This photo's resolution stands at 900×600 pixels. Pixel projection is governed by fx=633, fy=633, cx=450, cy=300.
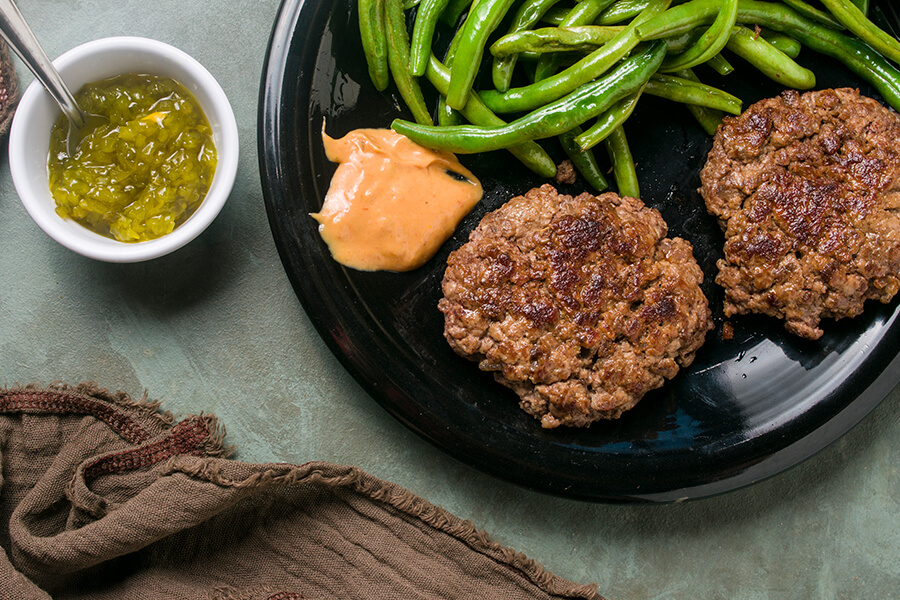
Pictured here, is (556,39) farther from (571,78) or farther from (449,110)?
(449,110)

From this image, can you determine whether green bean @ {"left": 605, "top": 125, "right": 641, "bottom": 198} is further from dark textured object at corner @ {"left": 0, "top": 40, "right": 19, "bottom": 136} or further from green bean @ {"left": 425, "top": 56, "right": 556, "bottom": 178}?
dark textured object at corner @ {"left": 0, "top": 40, "right": 19, "bottom": 136}

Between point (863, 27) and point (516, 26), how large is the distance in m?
1.70

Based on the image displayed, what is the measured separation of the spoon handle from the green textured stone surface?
2.64ft

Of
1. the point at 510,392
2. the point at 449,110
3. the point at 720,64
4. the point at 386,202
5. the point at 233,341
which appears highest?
the point at 720,64

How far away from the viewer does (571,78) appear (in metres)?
3.03

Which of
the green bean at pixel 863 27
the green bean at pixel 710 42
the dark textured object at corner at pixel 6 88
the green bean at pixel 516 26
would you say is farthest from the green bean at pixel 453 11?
the dark textured object at corner at pixel 6 88

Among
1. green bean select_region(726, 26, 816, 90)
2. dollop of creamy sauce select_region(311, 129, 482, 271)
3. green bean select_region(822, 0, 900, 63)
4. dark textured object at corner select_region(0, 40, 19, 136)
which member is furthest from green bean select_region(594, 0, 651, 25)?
dark textured object at corner select_region(0, 40, 19, 136)

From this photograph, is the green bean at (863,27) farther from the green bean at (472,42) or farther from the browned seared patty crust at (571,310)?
the green bean at (472,42)

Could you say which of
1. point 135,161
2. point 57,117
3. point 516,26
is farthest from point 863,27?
point 57,117

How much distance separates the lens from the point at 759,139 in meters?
3.21

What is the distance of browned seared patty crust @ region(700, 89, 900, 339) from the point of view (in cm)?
310

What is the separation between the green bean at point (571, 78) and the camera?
2949mm

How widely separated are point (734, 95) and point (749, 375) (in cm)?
153

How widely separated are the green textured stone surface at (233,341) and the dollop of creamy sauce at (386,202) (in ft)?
1.67
